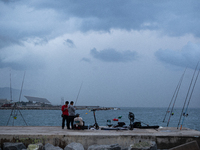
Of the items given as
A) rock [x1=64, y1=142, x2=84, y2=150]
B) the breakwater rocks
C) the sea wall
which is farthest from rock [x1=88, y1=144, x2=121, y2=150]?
the sea wall

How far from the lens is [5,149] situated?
1002 centimetres

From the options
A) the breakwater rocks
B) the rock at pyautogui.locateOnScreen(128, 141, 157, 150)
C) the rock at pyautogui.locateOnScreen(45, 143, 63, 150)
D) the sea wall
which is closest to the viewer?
the rock at pyautogui.locateOnScreen(128, 141, 157, 150)

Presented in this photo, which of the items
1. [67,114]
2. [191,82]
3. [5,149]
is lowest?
[5,149]

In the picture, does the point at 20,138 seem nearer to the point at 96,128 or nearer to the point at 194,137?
the point at 96,128

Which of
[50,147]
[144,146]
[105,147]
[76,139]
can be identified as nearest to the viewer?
[144,146]

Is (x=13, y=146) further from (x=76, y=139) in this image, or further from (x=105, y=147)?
(x=105, y=147)

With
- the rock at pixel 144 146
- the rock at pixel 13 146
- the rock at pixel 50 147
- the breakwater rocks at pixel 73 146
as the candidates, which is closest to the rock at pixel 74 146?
the breakwater rocks at pixel 73 146

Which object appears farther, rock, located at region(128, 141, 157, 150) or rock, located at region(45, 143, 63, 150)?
rock, located at region(45, 143, 63, 150)

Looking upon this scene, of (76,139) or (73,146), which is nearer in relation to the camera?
(73,146)

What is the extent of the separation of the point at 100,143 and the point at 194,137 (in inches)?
176

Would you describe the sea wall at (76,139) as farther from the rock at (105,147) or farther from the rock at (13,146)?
the rock at (105,147)

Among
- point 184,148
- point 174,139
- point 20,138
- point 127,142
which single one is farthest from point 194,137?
point 20,138

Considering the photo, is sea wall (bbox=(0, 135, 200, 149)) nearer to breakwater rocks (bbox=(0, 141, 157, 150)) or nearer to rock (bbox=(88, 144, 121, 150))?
breakwater rocks (bbox=(0, 141, 157, 150))

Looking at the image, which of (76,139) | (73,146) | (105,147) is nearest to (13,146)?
(73,146)
